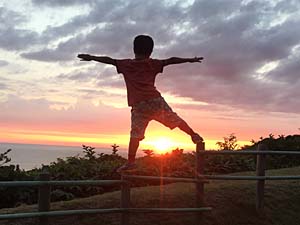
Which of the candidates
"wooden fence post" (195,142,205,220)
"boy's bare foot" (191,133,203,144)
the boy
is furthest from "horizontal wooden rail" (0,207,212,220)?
"boy's bare foot" (191,133,203,144)

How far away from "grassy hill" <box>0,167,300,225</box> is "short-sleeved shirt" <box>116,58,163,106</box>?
184 centimetres

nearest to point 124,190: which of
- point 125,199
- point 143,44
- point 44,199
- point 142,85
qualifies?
point 125,199

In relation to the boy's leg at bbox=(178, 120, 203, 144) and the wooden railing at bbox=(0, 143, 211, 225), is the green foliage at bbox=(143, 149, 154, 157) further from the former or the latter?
the boy's leg at bbox=(178, 120, 203, 144)

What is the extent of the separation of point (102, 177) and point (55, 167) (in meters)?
0.99

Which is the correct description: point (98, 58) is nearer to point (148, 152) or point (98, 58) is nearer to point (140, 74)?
point (140, 74)

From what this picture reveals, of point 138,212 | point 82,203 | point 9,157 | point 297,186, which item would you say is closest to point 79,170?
point 9,157

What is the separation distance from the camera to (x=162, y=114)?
828cm

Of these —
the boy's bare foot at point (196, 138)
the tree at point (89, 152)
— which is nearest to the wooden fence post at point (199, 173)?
the boy's bare foot at point (196, 138)

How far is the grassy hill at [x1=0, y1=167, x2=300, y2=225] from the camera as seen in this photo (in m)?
8.69

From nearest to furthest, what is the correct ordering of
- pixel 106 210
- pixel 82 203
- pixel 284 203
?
1. pixel 106 210
2. pixel 82 203
3. pixel 284 203

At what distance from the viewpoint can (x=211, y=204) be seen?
9.69 m

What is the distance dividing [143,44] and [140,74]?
0.42m

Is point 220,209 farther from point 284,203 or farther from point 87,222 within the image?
point 87,222

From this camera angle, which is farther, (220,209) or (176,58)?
(220,209)
